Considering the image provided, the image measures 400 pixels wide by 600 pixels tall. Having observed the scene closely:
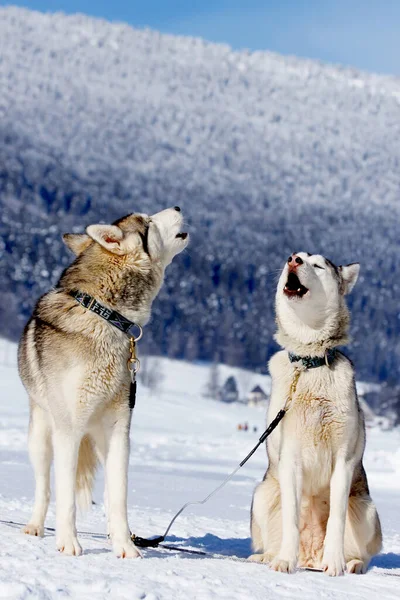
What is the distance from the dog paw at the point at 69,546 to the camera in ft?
17.3

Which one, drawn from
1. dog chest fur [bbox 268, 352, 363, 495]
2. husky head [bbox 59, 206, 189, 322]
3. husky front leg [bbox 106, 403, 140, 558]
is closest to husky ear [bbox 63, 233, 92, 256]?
husky head [bbox 59, 206, 189, 322]

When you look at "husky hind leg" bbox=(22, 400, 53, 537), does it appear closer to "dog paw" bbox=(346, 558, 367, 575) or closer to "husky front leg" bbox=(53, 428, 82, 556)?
"husky front leg" bbox=(53, 428, 82, 556)

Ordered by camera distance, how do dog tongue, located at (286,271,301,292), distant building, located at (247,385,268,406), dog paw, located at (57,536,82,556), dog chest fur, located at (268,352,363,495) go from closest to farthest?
dog paw, located at (57,536,82,556)
dog chest fur, located at (268,352,363,495)
dog tongue, located at (286,271,301,292)
distant building, located at (247,385,268,406)

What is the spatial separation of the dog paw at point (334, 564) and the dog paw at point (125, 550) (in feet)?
4.50

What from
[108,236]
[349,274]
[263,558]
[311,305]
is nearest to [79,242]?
[108,236]

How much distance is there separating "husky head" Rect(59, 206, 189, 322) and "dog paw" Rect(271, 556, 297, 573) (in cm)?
197

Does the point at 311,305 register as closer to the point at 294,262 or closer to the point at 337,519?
the point at 294,262

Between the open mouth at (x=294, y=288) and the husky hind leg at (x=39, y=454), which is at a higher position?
the open mouth at (x=294, y=288)

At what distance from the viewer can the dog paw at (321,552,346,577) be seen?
5.77 m

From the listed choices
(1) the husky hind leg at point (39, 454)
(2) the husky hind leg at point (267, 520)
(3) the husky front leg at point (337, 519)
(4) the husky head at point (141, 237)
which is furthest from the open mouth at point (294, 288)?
(1) the husky hind leg at point (39, 454)

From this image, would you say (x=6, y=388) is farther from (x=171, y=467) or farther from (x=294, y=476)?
(x=294, y=476)

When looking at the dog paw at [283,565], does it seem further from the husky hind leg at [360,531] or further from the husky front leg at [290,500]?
the husky hind leg at [360,531]

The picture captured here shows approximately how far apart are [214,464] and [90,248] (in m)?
17.9

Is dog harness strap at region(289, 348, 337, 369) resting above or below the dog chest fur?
above
